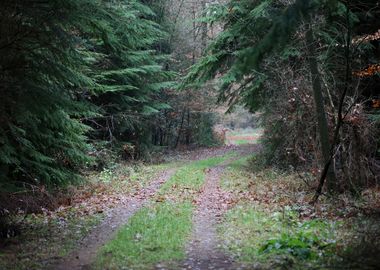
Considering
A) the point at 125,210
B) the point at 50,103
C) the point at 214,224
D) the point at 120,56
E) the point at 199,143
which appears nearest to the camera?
the point at 50,103

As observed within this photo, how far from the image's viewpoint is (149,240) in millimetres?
9172

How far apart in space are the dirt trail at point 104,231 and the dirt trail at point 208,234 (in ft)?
6.23

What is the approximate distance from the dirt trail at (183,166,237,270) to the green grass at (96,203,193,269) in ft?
0.77

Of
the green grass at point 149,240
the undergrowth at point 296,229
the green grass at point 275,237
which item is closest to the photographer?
the undergrowth at point 296,229

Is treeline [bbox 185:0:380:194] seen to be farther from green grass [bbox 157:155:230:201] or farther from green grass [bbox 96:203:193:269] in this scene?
green grass [bbox 96:203:193:269]

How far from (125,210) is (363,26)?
11.0 m

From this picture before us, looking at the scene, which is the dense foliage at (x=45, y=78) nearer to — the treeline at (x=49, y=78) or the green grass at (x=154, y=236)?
the treeline at (x=49, y=78)

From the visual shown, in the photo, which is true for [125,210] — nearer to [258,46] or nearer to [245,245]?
[245,245]

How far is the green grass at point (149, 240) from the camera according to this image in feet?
25.8

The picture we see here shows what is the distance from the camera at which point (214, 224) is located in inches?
418

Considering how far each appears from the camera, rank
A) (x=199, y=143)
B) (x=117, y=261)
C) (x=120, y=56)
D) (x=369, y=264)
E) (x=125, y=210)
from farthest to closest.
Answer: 1. (x=199, y=143)
2. (x=120, y=56)
3. (x=125, y=210)
4. (x=117, y=261)
5. (x=369, y=264)

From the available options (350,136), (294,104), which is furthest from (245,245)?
(294,104)

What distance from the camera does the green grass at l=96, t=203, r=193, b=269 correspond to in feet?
25.8

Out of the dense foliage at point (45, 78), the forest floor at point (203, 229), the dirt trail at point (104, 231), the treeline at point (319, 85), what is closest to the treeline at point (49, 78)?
the dense foliage at point (45, 78)
